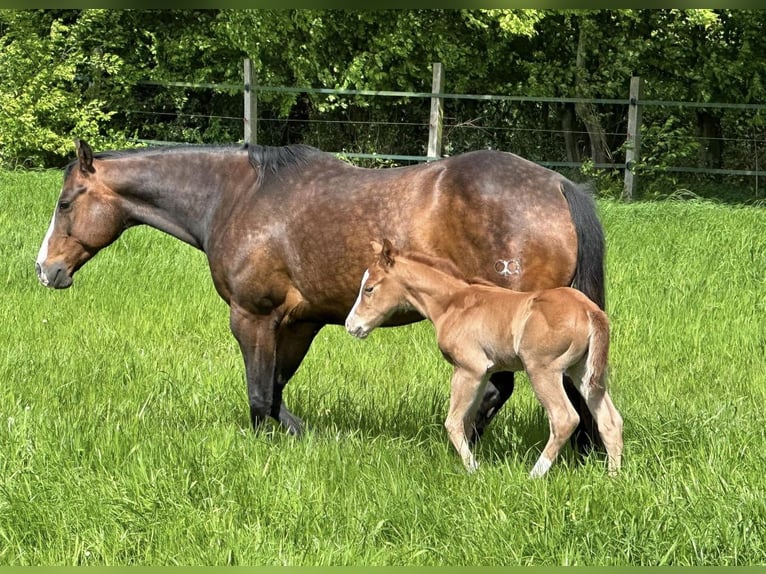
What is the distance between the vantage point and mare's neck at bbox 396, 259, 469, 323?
538 centimetres

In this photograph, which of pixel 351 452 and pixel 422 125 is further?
pixel 422 125

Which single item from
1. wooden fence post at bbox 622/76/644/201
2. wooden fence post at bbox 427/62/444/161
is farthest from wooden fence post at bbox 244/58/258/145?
wooden fence post at bbox 622/76/644/201

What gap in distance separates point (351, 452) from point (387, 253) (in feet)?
3.28

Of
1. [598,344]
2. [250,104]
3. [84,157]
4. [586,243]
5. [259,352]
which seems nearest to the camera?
[598,344]

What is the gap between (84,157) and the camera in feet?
21.1

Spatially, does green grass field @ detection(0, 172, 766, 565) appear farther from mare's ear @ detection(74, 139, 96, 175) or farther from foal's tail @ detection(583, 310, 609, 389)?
mare's ear @ detection(74, 139, 96, 175)

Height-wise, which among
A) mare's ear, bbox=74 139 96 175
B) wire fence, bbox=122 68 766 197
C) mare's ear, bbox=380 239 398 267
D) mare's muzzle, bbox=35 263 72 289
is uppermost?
mare's ear, bbox=74 139 96 175

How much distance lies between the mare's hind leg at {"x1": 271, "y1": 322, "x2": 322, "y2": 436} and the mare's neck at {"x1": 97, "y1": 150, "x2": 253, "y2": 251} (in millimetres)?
740

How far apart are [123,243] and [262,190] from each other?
5.62m

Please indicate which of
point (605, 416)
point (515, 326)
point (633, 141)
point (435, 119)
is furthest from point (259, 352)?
point (633, 141)

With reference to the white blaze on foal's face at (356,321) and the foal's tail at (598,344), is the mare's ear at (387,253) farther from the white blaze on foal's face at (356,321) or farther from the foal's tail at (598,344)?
the foal's tail at (598,344)

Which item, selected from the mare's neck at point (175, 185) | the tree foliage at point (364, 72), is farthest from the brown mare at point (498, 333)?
the tree foliage at point (364, 72)

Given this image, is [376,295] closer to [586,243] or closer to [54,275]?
[586,243]

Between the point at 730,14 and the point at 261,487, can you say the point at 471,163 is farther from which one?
the point at 730,14
